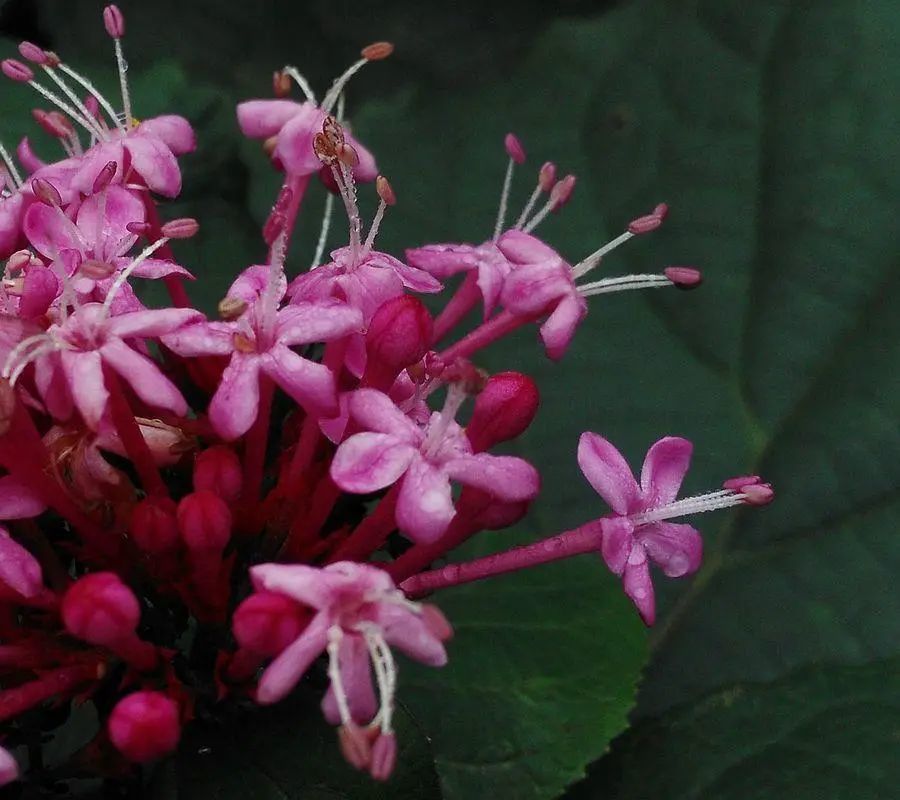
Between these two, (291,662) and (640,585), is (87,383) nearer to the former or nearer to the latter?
(291,662)

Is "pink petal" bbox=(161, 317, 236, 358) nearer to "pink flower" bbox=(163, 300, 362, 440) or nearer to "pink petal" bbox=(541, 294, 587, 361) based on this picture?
"pink flower" bbox=(163, 300, 362, 440)

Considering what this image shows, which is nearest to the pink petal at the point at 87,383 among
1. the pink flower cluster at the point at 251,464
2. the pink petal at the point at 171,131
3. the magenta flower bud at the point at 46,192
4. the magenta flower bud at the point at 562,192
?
the pink flower cluster at the point at 251,464

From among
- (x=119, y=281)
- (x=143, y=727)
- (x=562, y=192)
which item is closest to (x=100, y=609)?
(x=143, y=727)

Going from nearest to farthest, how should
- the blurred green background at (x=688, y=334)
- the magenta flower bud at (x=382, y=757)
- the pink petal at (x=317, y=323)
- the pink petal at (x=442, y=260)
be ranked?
the magenta flower bud at (x=382, y=757)
the pink petal at (x=317, y=323)
the pink petal at (x=442, y=260)
the blurred green background at (x=688, y=334)

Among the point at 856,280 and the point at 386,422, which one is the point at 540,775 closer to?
the point at 386,422

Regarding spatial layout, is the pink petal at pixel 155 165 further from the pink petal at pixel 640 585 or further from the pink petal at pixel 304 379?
the pink petal at pixel 640 585

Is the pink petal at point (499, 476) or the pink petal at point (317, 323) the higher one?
the pink petal at point (317, 323)

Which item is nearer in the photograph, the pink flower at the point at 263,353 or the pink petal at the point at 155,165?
the pink flower at the point at 263,353
